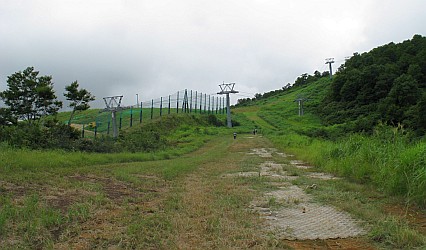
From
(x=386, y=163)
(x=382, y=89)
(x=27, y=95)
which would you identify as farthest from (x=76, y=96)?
(x=382, y=89)

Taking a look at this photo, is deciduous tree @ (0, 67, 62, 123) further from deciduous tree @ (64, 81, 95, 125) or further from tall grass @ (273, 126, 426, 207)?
tall grass @ (273, 126, 426, 207)

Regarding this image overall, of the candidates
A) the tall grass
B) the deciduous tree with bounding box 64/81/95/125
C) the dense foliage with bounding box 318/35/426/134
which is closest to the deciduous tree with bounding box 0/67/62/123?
the deciduous tree with bounding box 64/81/95/125

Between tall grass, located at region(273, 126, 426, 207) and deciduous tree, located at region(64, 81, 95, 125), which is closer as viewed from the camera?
tall grass, located at region(273, 126, 426, 207)

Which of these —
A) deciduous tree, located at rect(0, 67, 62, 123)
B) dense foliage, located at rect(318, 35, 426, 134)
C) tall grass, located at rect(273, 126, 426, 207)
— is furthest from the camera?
dense foliage, located at rect(318, 35, 426, 134)

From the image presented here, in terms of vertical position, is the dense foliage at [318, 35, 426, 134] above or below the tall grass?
above

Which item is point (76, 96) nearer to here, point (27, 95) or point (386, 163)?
point (27, 95)

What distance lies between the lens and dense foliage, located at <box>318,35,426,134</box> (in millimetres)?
38094

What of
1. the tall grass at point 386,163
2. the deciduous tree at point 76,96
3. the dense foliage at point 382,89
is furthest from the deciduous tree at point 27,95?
the dense foliage at point 382,89

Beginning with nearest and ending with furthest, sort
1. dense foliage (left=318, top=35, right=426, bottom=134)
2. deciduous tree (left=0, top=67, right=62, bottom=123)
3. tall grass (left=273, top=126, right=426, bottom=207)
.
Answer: tall grass (left=273, top=126, right=426, bottom=207) < deciduous tree (left=0, top=67, right=62, bottom=123) < dense foliage (left=318, top=35, right=426, bottom=134)

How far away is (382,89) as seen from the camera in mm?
46969

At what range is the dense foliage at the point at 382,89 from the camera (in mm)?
38094

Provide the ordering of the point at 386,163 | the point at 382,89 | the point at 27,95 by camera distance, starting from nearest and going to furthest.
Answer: the point at 386,163 < the point at 27,95 < the point at 382,89

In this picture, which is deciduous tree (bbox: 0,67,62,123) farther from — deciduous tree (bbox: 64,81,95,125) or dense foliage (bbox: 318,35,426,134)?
dense foliage (bbox: 318,35,426,134)

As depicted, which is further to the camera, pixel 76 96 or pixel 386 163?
pixel 76 96
